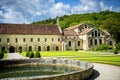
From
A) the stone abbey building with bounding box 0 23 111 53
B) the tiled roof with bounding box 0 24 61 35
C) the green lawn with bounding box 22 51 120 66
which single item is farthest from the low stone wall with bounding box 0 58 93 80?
the tiled roof with bounding box 0 24 61 35

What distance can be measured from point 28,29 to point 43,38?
17.8 feet

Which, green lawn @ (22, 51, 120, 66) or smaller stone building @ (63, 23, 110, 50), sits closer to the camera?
green lawn @ (22, 51, 120, 66)

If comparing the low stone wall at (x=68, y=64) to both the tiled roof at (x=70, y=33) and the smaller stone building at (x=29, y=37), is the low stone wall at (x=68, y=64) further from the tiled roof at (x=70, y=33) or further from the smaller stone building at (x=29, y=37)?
the tiled roof at (x=70, y=33)

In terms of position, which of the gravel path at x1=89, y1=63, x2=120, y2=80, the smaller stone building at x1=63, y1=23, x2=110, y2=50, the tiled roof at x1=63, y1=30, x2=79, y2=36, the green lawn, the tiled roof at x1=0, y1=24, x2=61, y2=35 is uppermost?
the tiled roof at x1=0, y1=24, x2=61, y2=35

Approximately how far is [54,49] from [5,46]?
594 inches

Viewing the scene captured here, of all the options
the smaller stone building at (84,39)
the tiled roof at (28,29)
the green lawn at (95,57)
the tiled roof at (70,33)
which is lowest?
the green lawn at (95,57)

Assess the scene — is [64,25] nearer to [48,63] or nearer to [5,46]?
[5,46]

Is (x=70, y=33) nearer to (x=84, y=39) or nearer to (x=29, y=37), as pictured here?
(x=84, y=39)

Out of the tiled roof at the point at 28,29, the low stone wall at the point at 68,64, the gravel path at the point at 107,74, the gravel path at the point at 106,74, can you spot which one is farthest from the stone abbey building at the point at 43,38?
the gravel path at the point at 107,74

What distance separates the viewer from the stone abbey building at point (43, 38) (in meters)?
60.8

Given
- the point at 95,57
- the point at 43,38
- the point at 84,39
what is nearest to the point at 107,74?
the point at 95,57

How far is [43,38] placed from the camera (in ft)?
210

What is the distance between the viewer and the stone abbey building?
60.8m

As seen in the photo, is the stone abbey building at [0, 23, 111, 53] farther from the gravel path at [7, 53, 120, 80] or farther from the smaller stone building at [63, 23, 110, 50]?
the gravel path at [7, 53, 120, 80]
